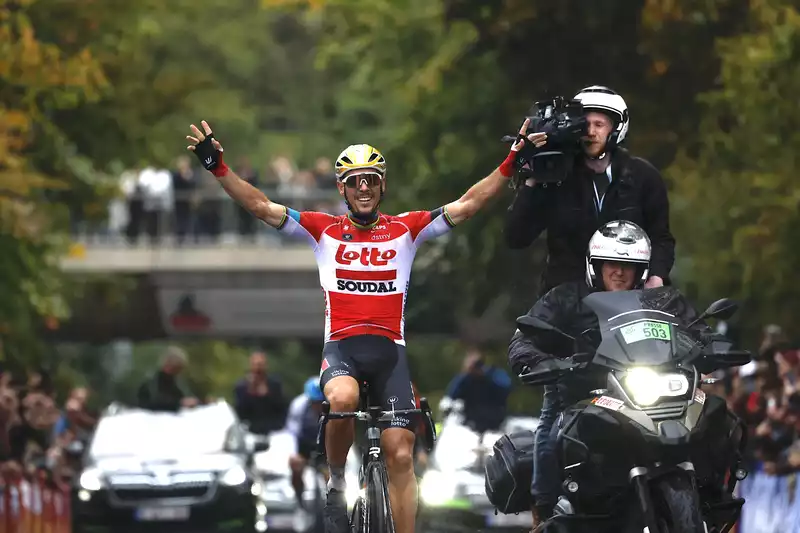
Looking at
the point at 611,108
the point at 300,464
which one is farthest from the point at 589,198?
the point at 300,464

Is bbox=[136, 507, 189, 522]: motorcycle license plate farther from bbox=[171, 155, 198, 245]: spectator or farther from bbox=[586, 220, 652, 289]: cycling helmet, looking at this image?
bbox=[171, 155, 198, 245]: spectator

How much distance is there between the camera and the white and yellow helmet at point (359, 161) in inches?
481

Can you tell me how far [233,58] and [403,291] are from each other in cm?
6070

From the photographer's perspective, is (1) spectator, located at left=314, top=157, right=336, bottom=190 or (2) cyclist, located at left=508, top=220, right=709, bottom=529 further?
(1) spectator, located at left=314, top=157, right=336, bottom=190

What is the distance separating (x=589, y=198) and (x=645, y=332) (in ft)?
6.23

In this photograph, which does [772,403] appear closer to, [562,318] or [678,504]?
[562,318]

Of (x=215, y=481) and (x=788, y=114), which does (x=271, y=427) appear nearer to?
(x=215, y=481)

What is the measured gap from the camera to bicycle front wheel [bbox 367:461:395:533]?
37.9ft

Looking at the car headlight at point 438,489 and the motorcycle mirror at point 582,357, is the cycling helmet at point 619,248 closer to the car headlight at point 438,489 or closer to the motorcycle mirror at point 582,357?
the motorcycle mirror at point 582,357

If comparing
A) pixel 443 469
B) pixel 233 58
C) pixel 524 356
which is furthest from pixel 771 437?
pixel 233 58

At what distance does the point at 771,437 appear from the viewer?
18.6 meters

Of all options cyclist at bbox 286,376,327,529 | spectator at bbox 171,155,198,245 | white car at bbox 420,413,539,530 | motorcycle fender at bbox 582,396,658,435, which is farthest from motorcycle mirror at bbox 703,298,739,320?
spectator at bbox 171,155,198,245

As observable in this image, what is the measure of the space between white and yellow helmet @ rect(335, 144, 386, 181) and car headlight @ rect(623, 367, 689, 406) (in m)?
2.79

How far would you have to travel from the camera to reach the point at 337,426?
39.0ft
